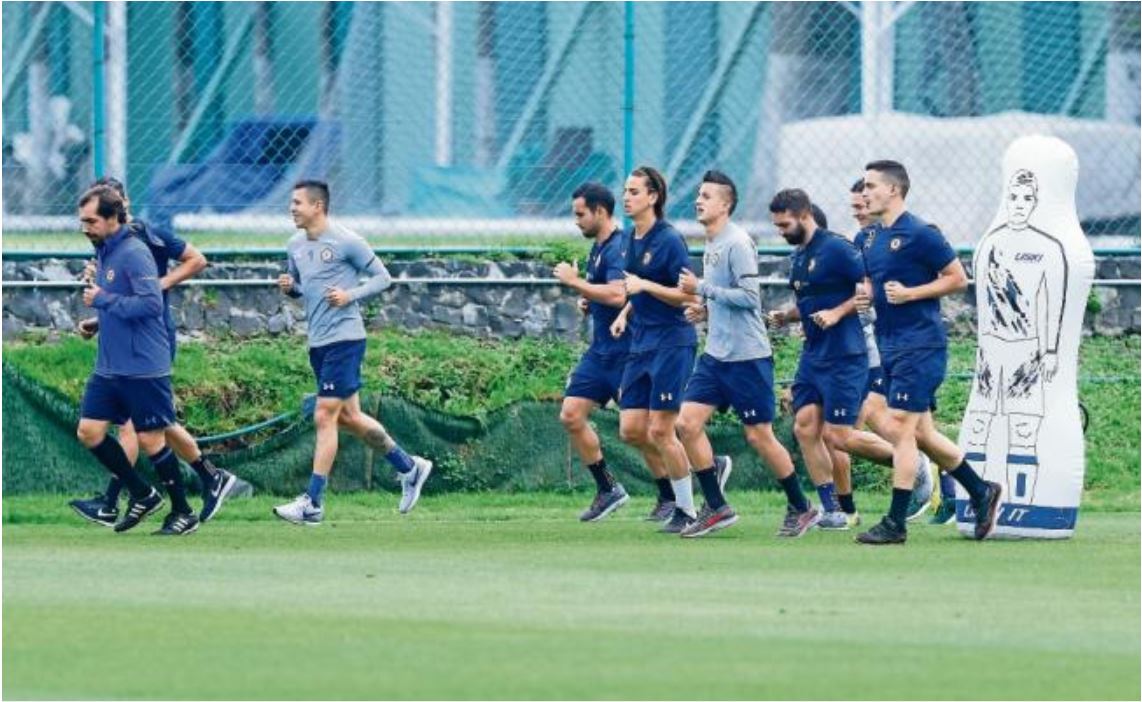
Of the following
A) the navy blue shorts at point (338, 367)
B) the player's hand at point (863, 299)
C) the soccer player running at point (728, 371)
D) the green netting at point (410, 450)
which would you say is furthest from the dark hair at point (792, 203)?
the green netting at point (410, 450)

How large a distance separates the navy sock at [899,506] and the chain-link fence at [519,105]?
252 inches

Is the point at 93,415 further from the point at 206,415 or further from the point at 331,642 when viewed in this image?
the point at 331,642

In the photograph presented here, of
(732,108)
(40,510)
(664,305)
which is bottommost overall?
(40,510)

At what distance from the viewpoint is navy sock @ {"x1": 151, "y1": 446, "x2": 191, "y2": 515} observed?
52.8ft

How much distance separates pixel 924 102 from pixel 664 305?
7.93 m

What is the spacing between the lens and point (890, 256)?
15.3 m

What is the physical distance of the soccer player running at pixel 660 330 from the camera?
53.3 feet

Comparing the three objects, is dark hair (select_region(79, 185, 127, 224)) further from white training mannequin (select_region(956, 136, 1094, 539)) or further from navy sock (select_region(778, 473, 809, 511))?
white training mannequin (select_region(956, 136, 1094, 539))

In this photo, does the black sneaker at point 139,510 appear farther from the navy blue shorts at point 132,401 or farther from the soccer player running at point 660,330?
the soccer player running at point 660,330

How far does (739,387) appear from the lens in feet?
52.4

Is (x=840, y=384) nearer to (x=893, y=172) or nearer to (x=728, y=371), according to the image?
(x=728, y=371)

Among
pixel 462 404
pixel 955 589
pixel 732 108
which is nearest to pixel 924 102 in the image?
pixel 732 108

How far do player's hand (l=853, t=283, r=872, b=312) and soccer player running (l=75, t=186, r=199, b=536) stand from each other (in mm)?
3873

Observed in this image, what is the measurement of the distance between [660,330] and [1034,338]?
7.06 ft
